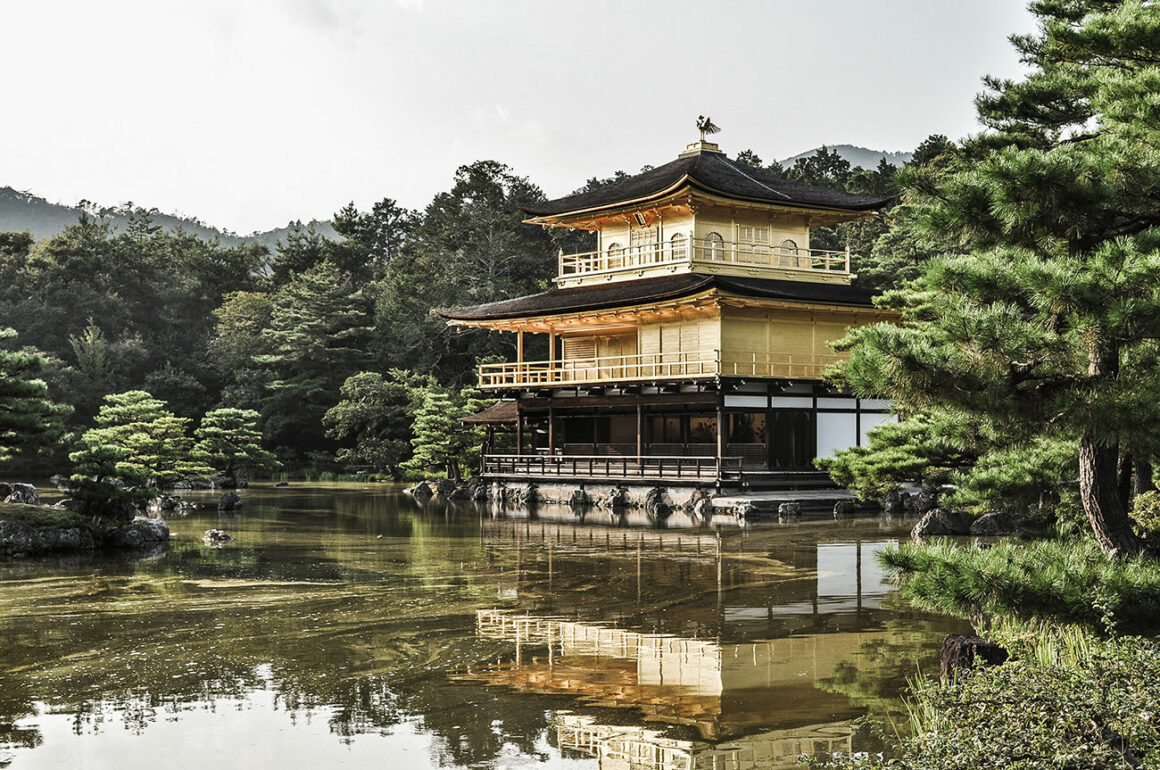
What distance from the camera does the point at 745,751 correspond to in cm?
696

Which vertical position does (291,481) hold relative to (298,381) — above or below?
below

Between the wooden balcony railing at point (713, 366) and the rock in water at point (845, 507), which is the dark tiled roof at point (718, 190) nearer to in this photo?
the wooden balcony railing at point (713, 366)

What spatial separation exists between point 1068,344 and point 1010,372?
0.38 meters

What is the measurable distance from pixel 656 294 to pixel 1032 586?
75.1 ft

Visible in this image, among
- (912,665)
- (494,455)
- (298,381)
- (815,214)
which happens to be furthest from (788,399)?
(298,381)

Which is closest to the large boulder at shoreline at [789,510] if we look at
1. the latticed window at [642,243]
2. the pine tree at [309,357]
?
the latticed window at [642,243]

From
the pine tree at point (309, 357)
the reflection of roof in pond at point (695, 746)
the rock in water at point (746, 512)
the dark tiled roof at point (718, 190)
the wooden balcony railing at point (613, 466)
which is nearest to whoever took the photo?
the reflection of roof in pond at point (695, 746)

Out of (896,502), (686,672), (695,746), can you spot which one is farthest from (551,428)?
(695,746)

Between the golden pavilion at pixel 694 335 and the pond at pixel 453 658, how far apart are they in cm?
1114

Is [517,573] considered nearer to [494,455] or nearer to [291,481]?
[494,455]

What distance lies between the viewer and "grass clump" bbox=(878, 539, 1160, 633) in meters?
6.57

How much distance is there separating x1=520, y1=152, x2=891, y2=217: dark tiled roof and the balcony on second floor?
1.50 m

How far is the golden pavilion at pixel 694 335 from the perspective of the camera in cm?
2886

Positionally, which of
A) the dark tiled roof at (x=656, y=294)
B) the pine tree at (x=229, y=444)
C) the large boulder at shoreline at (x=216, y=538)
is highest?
the dark tiled roof at (x=656, y=294)
